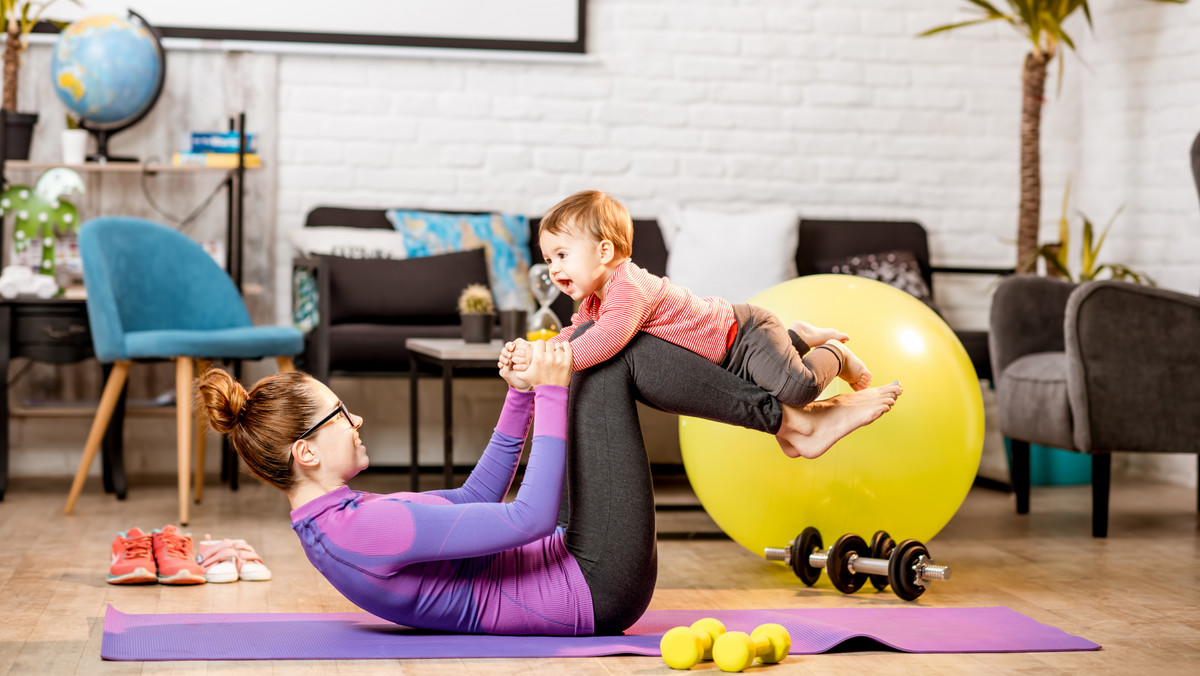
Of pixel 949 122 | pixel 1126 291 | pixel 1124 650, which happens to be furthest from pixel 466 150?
pixel 1124 650

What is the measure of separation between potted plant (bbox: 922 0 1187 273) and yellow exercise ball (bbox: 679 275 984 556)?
6.25ft

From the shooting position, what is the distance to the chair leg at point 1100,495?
10.6 feet

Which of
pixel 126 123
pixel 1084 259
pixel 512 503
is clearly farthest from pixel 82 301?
pixel 1084 259

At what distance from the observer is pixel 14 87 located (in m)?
3.88

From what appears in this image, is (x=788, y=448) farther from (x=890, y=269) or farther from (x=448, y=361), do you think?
(x=890, y=269)

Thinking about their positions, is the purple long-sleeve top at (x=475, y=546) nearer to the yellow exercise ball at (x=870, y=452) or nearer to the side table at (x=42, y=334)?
the yellow exercise ball at (x=870, y=452)

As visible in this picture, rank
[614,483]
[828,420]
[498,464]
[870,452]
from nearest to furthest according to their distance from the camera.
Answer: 1. [614,483]
2. [498,464]
3. [828,420]
4. [870,452]

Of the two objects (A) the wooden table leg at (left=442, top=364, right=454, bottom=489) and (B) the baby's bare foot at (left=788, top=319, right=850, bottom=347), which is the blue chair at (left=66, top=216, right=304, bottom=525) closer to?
(A) the wooden table leg at (left=442, top=364, right=454, bottom=489)

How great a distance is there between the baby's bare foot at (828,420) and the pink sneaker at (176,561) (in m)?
1.23

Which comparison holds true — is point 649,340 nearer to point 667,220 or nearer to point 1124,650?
point 1124,650

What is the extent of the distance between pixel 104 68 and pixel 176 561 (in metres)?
1.90

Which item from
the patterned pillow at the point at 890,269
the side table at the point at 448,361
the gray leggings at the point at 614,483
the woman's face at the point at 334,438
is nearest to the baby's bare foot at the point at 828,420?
the gray leggings at the point at 614,483

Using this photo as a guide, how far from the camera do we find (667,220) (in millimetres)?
4309

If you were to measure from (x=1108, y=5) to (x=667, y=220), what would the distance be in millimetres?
1908
